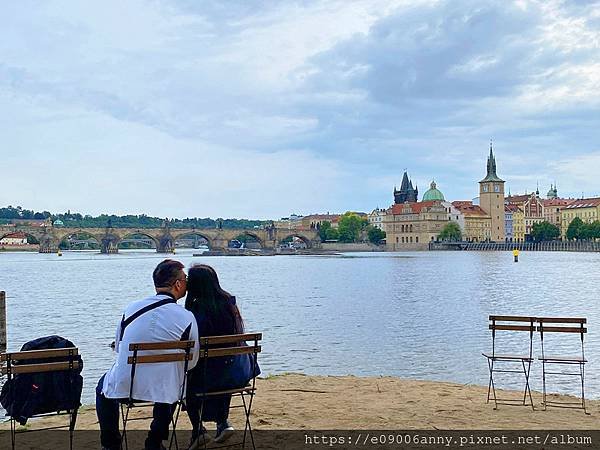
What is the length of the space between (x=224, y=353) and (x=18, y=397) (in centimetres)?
153

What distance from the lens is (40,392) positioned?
5.66m

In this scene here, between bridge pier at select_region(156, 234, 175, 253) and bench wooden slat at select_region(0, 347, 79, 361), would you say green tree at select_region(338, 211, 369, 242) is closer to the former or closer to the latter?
bridge pier at select_region(156, 234, 175, 253)

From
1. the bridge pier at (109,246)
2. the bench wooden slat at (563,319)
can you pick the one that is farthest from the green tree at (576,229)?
the bench wooden slat at (563,319)

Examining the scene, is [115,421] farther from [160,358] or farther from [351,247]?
[351,247]

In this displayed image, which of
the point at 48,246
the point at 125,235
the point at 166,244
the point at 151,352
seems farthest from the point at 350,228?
the point at 151,352

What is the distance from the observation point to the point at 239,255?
13900 centimetres

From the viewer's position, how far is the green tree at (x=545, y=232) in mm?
147500

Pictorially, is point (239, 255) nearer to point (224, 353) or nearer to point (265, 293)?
point (265, 293)

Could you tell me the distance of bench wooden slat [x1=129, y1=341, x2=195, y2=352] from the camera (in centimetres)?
538

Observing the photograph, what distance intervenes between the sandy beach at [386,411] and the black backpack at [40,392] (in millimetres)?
1717

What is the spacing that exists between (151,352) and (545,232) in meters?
150

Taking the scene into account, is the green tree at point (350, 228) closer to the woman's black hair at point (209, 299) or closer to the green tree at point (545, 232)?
the green tree at point (545, 232)

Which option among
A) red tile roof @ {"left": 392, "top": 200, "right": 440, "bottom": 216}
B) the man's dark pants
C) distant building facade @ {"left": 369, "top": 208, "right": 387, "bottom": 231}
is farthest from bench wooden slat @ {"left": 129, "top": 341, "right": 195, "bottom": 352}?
distant building facade @ {"left": 369, "top": 208, "right": 387, "bottom": 231}

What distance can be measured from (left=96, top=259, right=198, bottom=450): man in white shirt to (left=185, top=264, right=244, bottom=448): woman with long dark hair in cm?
34
